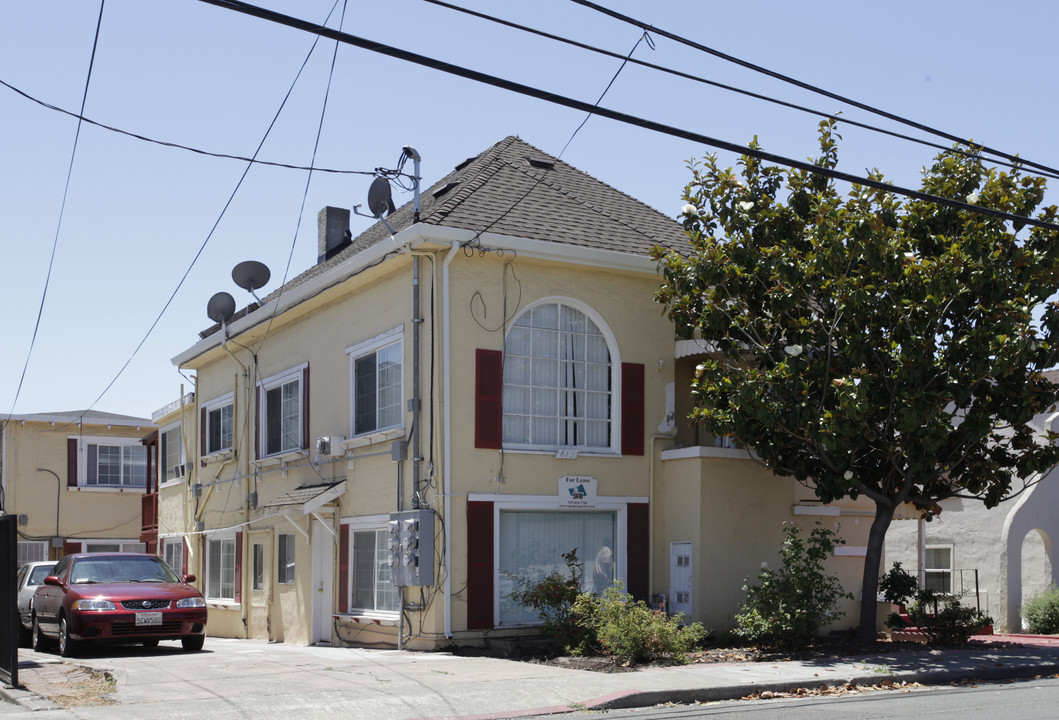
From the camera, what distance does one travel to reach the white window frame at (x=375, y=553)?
649 inches

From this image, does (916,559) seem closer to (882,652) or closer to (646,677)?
(882,652)

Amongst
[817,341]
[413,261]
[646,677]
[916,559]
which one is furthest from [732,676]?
[916,559]

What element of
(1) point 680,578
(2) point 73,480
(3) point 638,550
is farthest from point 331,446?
(2) point 73,480

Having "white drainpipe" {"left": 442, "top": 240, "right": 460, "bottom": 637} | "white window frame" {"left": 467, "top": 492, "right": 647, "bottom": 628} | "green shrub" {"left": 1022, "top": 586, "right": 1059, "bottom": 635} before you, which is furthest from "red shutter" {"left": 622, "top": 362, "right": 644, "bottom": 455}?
"green shrub" {"left": 1022, "top": 586, "right": 1059, "bottom": 635}

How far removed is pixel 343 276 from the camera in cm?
1775

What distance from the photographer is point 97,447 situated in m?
36.6

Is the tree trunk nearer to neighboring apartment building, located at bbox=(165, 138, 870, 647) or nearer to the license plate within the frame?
neighboring apartment building, located at bbox=(165, 138, 870, 647)

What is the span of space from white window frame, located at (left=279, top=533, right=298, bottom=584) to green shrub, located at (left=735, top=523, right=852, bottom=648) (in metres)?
8.09

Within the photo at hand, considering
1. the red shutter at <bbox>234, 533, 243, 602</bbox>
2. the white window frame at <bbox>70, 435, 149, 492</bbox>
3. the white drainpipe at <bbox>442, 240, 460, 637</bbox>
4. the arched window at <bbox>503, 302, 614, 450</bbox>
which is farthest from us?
the white window frame at <bbox>70, 435, 149, 492</bbox>

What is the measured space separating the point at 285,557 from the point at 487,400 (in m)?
6.48

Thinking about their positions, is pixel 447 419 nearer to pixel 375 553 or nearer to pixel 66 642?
pixel 375 553

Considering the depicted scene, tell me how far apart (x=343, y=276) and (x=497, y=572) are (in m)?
5.30

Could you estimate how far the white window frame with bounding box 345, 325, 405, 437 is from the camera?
53.5 ft

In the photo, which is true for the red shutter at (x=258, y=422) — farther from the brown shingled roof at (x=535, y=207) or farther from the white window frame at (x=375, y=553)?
the white window frame at (x=375, y=553)
